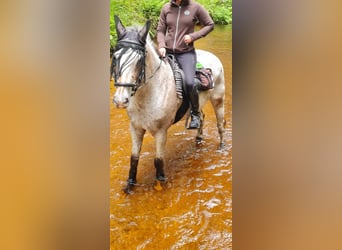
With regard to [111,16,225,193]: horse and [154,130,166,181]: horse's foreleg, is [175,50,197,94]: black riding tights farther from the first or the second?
[154,130,166,181]: horse's foreleg

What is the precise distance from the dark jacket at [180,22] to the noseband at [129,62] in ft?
0.56

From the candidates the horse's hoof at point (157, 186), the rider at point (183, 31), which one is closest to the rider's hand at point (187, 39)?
the rider at point (183, 31)

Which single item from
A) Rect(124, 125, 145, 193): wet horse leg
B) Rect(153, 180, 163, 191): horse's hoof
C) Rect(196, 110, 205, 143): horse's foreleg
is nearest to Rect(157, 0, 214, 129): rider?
Rect(196, 110, 205, 143): horse's foreleg

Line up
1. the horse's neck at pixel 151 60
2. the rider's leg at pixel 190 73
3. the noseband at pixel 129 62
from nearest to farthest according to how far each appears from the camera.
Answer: the noseband at pixel 129 62 → the horse's neck at pixel 151 60 → the rider's leg at pixel 190 73

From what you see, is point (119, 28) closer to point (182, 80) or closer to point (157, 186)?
point (182, 80)

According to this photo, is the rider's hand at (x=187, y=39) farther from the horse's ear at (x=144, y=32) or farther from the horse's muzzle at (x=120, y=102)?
the horse's muzzle at (x=120, y=102)

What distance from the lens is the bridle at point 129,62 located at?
150cm

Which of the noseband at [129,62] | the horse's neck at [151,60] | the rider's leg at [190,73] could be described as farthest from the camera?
the rider's leg at [190,73]

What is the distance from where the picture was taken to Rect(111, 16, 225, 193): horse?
5.19ft

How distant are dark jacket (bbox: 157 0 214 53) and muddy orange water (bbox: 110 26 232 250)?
75 mm

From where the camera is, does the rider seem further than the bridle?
Yes
